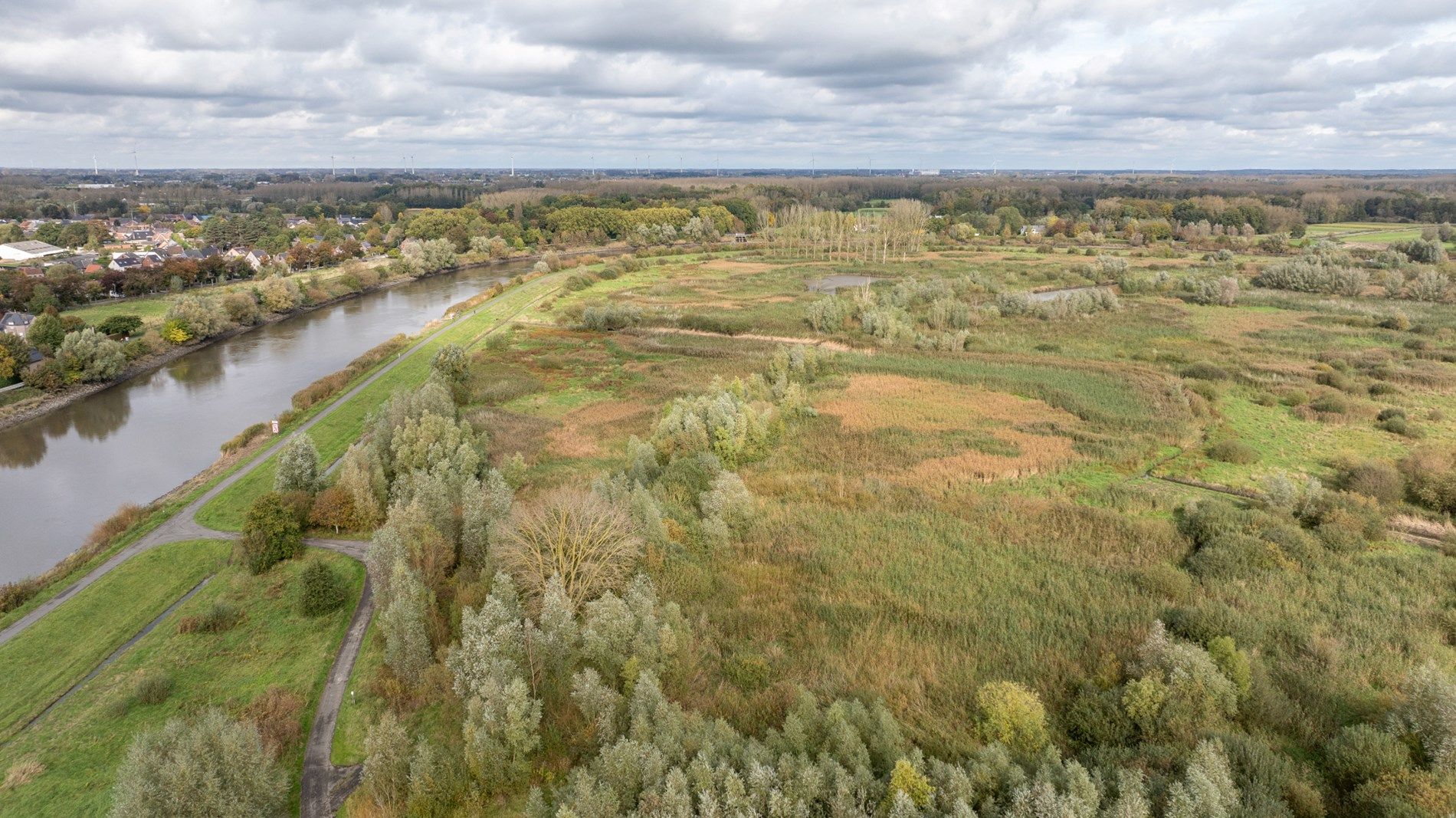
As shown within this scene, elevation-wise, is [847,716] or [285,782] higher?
[847,716]

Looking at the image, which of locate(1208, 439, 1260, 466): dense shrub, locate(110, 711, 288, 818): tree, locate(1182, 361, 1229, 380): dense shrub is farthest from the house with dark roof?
locate(1182, 361, 1229, 380): dense shrub

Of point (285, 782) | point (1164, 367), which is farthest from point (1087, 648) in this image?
point (1164, 367)

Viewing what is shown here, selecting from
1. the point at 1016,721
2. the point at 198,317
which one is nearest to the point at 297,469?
the point at 1016,721

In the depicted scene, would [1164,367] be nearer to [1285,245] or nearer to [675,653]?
[675,653]

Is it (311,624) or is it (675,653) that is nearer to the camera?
(675,653)

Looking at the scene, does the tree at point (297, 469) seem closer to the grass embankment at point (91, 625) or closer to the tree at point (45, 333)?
the grass embankment at point (91, 625)

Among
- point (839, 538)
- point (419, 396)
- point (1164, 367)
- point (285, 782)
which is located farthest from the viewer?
point (1164, 367)

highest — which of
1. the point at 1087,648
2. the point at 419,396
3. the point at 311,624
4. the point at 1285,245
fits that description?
the point at 1285,245
